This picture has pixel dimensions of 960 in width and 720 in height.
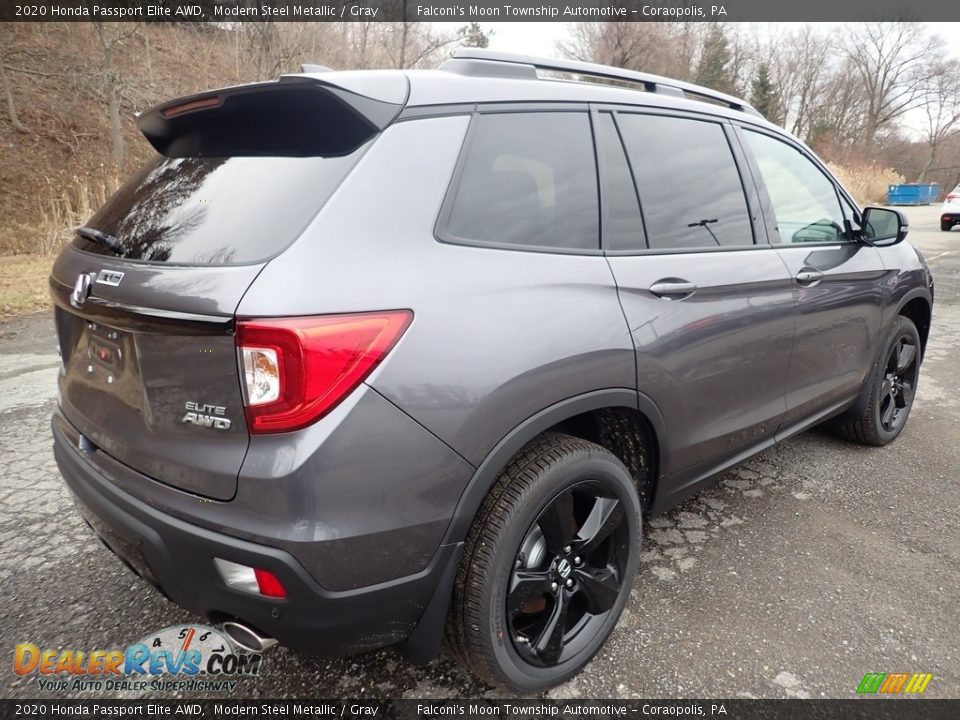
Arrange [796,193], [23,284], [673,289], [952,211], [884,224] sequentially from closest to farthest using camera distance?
[673,289]
[796,193]
[884,224]
[23,284]
[952,211]

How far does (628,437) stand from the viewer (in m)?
2.11

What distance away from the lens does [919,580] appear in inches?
92.3

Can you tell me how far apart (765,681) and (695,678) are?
215mm

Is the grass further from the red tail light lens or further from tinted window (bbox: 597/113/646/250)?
tinted window (bbox: 597/113/646/250)

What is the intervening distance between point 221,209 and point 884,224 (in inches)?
131

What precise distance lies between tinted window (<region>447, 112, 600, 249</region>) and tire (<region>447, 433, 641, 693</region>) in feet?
2.04

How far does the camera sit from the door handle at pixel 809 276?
259 cm

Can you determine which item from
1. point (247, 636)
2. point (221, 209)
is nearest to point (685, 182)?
point (221, 209)

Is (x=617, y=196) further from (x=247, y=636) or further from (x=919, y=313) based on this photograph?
(x=919, y=313)

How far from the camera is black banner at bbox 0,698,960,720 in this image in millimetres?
1750

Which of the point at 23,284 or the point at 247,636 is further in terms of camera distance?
the point at 23,284

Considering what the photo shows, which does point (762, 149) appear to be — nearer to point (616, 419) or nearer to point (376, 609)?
point (616, 419)

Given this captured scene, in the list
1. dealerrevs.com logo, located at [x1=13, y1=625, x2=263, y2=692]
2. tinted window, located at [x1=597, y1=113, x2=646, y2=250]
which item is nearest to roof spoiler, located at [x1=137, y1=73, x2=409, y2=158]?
tinted window, located at [x1=597, y1=113, x2=646, y2=250]

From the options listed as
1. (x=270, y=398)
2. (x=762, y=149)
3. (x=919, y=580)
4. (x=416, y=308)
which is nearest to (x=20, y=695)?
(x=270, y=398)
